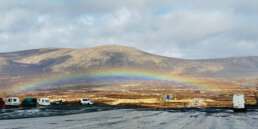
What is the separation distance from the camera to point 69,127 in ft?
147

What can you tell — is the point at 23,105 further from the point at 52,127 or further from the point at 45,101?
the point at 52,127

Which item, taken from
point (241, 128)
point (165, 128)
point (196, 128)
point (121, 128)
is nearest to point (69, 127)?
point (121, 128)

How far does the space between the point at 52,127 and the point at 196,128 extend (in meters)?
13.7

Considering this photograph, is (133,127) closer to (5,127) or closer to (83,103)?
(5,127)

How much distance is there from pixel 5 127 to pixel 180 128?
1656 cm

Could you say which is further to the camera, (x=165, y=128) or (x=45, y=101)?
(x=45, y=101)

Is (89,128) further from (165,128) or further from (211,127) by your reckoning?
(211,127)

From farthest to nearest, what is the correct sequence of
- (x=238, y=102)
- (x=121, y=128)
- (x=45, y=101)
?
1. (x=45, y=101)
2. (x=238, y=102)
3. (x=121, y=128)

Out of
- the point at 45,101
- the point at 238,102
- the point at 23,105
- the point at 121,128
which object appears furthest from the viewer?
the point at 45,101

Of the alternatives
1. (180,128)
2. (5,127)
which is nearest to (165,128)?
(180,128)

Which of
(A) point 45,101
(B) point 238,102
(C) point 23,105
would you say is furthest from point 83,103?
(B) point 238,102

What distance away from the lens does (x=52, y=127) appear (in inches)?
1772

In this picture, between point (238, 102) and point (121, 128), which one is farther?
point (238, 102)

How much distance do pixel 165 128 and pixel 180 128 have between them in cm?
149
